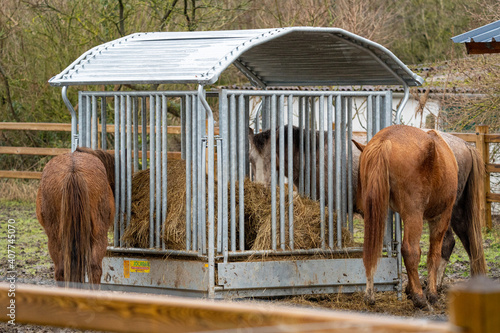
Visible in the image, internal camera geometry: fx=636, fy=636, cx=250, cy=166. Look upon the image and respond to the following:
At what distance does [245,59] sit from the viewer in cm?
730

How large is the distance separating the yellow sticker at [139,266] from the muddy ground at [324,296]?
34.8 inches

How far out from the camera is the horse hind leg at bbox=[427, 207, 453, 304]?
5.55 meters

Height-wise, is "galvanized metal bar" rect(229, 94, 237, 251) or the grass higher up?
"galvanized metal bar" rect(229, 94, 237, 251)

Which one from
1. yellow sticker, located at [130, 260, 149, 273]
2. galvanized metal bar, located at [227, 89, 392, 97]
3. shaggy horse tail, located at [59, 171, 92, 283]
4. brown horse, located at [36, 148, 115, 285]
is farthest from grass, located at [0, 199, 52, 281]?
galvanized metal bar, located at [227, 89, 392, 97]

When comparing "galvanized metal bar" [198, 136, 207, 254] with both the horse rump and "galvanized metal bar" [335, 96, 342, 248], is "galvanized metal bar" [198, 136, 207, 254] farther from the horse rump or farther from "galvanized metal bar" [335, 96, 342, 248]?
the horse rump

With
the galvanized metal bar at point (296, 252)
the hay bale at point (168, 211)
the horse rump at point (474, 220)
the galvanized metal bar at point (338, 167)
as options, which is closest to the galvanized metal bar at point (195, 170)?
the hay bale at point (168, 211)

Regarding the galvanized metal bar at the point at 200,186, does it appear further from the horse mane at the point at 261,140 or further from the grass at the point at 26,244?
the grass at the point at 26,244

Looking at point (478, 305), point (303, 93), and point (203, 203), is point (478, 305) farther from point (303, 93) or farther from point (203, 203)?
point (303, 93)

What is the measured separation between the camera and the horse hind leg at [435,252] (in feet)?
18.2

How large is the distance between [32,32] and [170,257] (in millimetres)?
10710

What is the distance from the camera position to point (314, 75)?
7.44 m

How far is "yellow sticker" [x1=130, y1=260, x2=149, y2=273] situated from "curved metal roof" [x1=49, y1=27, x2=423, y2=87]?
5.24ft

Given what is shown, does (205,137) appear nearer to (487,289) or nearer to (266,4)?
(487,289)

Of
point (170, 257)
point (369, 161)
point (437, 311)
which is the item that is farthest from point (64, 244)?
point (437, 311)
